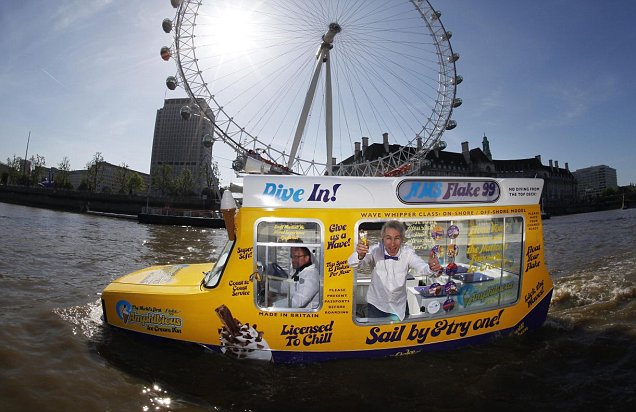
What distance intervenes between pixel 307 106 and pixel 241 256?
24103 mm

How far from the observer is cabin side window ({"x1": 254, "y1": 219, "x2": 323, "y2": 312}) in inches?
187

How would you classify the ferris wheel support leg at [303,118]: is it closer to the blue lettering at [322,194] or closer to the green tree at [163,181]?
the blue lettering at [322,194]

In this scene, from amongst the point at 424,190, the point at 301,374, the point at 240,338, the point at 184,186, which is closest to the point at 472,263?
the point at 424,190

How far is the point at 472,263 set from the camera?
578 cm

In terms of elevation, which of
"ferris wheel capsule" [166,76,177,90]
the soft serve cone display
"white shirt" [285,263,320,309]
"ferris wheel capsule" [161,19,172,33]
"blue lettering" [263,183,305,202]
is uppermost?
"ferris wheel capsule" [161,19,172,33]

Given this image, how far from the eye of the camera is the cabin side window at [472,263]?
5.26 m

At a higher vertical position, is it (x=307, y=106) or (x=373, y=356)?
(x=307, y=106)

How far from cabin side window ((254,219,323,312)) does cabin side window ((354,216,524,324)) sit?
887mm

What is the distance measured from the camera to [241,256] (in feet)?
15.6

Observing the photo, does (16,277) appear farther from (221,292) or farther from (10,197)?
(10,197)

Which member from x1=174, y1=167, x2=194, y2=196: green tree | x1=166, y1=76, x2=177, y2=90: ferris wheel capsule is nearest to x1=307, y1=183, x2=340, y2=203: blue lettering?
x1=166, y1=76, x2=177, y2=90: ferris wheel capsule

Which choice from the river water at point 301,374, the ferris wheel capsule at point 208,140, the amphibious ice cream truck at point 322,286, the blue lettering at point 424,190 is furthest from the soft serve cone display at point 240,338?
the ferris wheel capsule at point 208,140

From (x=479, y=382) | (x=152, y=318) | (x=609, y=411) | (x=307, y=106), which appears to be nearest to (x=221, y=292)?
(x=152, y=318)

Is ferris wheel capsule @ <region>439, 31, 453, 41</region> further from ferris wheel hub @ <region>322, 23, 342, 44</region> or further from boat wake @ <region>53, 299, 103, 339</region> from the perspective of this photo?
boat wake @ <region>53, 299, 103, 339</region>
